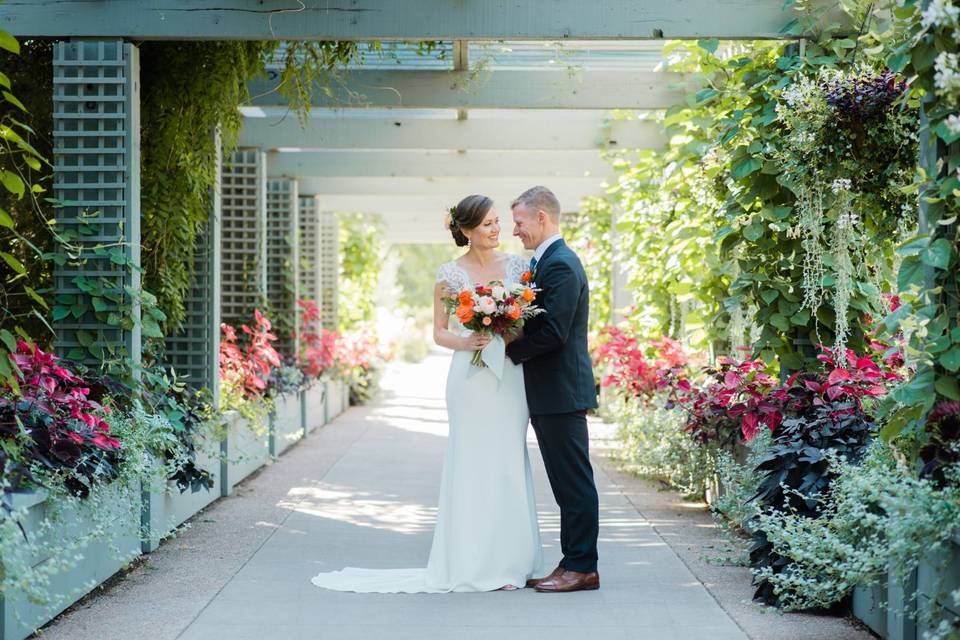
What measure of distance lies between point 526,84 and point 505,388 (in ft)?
11.0

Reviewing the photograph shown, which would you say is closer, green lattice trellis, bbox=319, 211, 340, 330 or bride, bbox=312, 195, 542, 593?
bride, bbox=312, 195, 542, 593

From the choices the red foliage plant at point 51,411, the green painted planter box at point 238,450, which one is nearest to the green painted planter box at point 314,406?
the green painted planter box at point 238,450

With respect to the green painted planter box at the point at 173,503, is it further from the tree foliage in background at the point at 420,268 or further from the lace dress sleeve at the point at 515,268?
the tree foliage in background at the point at 420,268

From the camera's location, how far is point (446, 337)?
507 cm

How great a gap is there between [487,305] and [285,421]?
5020mm

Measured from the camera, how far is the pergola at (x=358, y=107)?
5.33m

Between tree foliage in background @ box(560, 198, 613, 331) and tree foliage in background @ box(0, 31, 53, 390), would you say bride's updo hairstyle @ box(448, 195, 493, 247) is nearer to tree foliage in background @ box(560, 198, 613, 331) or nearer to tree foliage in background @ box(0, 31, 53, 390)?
tree foliage in background @ box(0, 31, 53, 390)

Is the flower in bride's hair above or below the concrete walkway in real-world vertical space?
above

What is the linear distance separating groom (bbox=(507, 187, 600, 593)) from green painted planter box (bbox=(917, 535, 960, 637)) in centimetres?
150

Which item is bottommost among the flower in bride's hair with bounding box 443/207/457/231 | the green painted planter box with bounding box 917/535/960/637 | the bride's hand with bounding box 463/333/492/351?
the green painted planter box with bounding box 917/535/960/637

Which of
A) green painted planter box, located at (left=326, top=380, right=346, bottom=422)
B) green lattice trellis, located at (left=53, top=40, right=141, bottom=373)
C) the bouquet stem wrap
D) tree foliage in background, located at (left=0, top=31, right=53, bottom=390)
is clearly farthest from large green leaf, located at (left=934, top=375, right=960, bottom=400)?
green painted planter box, located at (left=326, top=380, right=346, bottom=422)

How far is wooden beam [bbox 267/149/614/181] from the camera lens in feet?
38.2

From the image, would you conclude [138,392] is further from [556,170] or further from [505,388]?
[556,170]

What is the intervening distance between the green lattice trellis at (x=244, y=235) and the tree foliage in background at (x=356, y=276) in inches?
217
